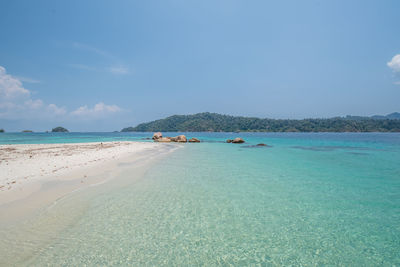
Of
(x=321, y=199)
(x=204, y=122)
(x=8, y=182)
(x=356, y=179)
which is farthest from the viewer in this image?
(x=204, y=122)

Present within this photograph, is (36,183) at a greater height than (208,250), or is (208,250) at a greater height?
(36,183)

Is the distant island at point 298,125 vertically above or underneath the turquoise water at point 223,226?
above

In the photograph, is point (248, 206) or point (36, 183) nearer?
point (248, 206)

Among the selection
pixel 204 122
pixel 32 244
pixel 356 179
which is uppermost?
pixel 204 122

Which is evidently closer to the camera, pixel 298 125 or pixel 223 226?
pixel 223 226

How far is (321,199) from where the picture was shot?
25.1 ft

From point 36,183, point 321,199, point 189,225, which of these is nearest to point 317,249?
point 189,225

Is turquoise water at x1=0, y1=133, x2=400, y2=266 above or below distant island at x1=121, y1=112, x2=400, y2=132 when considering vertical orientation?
below

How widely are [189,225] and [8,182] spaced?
30.9ft

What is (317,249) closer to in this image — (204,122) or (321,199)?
(321,199)

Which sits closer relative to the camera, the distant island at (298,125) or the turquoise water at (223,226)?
the turquoise water at (223,226)

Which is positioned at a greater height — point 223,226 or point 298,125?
point 298,125

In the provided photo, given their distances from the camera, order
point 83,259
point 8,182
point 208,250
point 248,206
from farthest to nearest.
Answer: point 8,182 < point 248,206 < point 208,250 < point 83,259

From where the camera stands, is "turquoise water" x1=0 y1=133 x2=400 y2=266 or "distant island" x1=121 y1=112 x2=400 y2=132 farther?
"distant island" x1=121 y1=112 x2=400 y2=132
